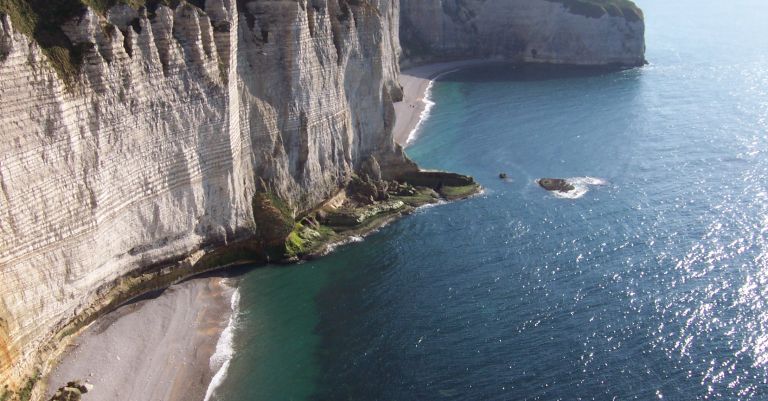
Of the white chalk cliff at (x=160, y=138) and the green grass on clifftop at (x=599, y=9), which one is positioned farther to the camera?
the green grass on clifftop at (x=599, y=9)

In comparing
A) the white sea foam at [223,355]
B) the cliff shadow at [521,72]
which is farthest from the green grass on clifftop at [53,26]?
the cliff shadow at [521,72]

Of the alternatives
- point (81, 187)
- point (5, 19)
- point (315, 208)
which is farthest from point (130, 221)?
point (315, 208)

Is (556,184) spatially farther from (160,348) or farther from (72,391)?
(72,391)

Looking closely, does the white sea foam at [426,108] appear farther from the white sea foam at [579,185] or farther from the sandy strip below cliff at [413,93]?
the white sea foam at [579,185]

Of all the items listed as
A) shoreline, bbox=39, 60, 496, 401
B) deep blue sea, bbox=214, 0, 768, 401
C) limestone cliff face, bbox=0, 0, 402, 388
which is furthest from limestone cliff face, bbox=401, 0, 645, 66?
shoreline, bbox=39, 60, 496, 401

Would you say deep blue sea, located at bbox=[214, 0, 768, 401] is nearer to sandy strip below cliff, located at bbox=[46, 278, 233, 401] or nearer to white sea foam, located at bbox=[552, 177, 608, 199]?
white sea foam, located at bbox=[552, 177, 608, 199]

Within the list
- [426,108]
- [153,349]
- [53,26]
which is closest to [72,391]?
[153,349]
